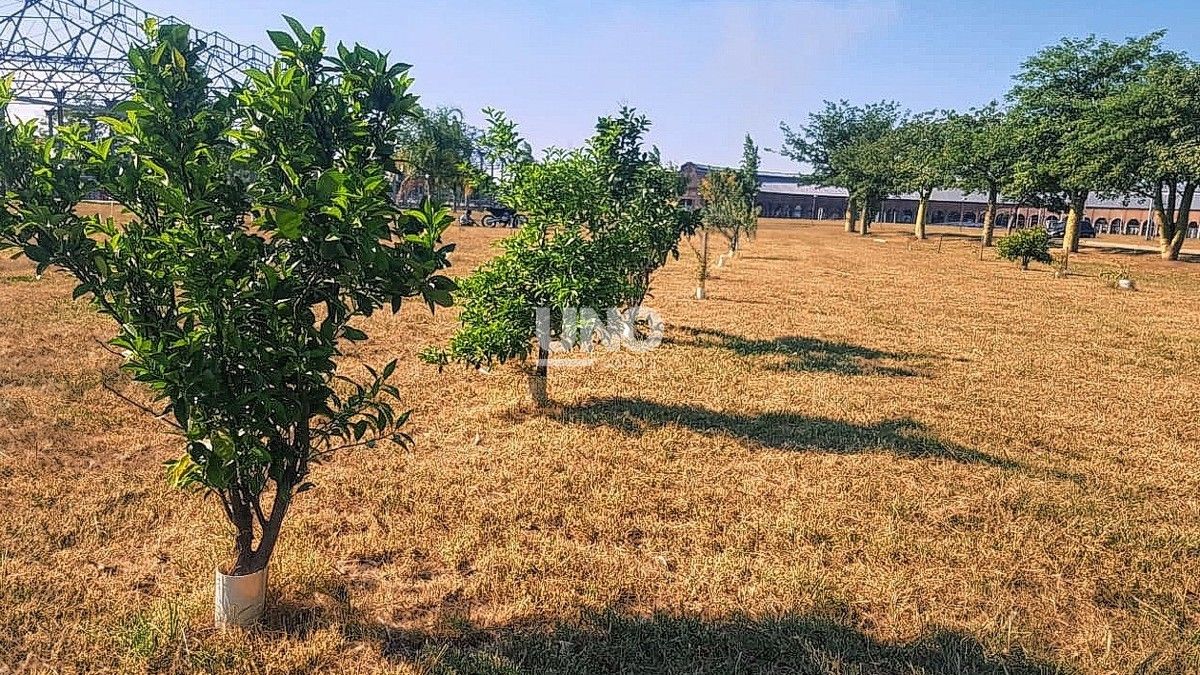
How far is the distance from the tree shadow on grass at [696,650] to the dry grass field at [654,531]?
0.02 metres

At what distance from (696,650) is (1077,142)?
35029 mm

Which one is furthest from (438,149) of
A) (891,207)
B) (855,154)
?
(891,207)

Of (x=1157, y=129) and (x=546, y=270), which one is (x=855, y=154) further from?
(x=546, y=270)

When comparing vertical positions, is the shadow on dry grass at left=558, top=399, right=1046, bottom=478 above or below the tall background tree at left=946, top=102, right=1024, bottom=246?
below

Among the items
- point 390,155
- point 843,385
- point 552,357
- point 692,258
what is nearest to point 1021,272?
point 692,258

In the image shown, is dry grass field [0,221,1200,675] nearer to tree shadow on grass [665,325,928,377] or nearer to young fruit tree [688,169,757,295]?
tree shadow on grass [665,325,928,377]

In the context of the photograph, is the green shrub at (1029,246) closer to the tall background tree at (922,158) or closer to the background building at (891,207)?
the tall background tree at (922,158)

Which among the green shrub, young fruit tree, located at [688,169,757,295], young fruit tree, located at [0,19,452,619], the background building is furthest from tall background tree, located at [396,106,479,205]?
the background building

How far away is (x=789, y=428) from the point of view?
6789 millimetres

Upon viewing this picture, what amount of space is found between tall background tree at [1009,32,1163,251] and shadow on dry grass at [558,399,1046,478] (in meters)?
29.3

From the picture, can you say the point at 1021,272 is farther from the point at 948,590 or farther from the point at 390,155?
the point at 390,155

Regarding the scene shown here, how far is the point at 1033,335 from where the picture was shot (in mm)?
12461

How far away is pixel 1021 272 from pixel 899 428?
72.7 feet

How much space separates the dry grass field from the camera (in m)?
3.35
